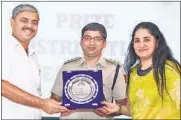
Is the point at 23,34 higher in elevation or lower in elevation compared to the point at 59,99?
higher

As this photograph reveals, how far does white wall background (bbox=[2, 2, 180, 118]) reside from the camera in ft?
5.57

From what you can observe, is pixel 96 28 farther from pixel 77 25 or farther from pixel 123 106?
pixel 123 106

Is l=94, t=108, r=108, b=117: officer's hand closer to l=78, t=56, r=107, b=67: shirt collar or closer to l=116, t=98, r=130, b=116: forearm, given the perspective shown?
l=116, t=98, r=130, b=116: forearm

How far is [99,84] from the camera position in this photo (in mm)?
1706

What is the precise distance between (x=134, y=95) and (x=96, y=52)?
0.30m

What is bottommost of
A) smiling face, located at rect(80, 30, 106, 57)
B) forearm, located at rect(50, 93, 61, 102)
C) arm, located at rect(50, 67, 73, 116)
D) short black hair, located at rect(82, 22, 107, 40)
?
forearm, located at rect(50, 93, 61, 102)

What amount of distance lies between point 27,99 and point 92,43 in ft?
1.48

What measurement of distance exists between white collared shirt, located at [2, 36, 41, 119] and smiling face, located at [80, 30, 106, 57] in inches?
10.6

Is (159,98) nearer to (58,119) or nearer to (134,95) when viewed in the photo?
(134,95)

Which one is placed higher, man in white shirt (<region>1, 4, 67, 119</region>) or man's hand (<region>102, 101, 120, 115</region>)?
man in white shirt (<region>1, 4, 67, 119</region>)

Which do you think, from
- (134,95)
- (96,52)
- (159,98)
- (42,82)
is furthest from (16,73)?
(159,98)

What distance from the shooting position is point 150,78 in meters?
1.68

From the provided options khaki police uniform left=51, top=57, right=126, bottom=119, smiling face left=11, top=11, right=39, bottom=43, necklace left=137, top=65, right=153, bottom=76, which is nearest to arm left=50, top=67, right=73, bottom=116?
khaki police uniform left=51, top=57, right=126, bottom=119

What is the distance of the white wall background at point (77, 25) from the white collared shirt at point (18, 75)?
0.05 meters
